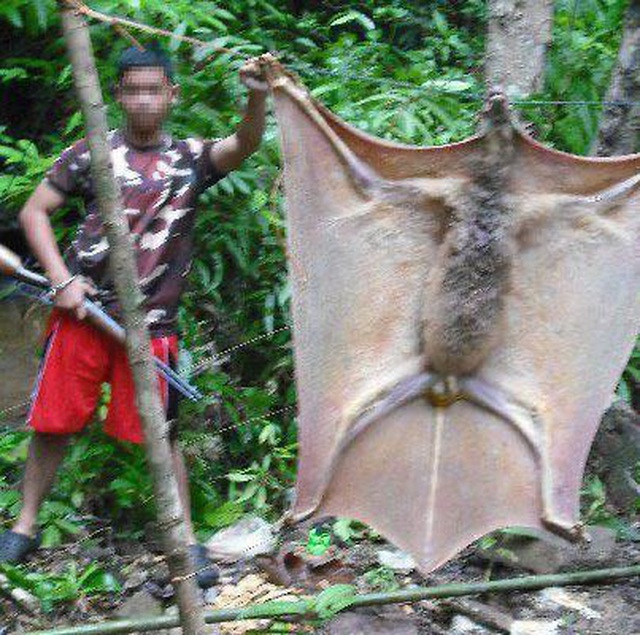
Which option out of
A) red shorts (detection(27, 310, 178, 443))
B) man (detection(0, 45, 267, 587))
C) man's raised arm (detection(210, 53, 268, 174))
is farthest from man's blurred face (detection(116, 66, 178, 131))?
red shorts (detection(27, 310, 178, 443))

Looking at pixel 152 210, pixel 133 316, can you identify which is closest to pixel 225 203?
pixel 152 210

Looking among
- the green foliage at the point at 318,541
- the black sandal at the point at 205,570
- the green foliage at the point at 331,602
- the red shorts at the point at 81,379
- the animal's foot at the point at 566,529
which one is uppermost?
the red shorts at the point at 81,379

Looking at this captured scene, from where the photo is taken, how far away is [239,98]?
4906 mm

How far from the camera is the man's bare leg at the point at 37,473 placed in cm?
380

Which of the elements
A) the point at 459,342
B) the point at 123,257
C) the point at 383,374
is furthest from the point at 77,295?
the point at 123,257

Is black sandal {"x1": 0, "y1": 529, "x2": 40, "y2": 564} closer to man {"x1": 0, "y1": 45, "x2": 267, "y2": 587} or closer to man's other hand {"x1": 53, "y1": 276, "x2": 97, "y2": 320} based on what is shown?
man {"x1": 0, "y1": 45, "x2": 267, "y2": 587}

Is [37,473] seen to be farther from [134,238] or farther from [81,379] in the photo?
[134,238]

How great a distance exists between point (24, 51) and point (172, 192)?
2128mm

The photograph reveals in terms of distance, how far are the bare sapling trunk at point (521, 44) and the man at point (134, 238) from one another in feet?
6.13

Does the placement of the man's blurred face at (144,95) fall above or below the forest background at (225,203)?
above

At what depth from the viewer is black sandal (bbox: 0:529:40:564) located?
3.77 meters

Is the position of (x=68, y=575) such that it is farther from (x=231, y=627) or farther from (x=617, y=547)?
(x=617, y=547)

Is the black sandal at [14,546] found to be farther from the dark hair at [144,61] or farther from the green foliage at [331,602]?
the dark hair at [144,61]

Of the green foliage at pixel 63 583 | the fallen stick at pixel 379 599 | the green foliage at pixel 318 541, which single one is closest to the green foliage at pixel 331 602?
the fallen stick at pixel 379 599
